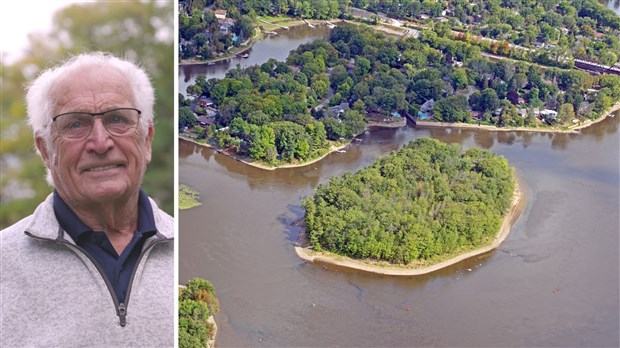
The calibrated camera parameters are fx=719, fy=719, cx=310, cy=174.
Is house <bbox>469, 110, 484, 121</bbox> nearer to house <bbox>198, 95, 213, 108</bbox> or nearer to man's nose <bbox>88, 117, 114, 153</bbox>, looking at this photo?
house <bbox>198, 95, 213, 108</bbox>

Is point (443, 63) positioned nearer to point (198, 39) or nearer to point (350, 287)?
point (198, 39)

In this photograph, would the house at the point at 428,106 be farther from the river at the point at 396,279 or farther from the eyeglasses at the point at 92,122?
the eyeglasses at the point at 92,122

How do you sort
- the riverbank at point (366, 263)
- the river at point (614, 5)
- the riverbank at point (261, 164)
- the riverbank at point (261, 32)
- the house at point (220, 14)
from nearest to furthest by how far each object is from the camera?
1. the riverbank at point (366, 263)
2. the riverbank at point (261, 164)
3. the riverbank at point (261, 32)
4. the house at point (220, 14)
5. the river at point (614, 5)

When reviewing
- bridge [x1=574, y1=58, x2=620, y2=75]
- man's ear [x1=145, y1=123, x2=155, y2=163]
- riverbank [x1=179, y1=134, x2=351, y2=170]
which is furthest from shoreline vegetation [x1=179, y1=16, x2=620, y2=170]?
man's ear [x1=145, y1=123, x2=155, y2=163]

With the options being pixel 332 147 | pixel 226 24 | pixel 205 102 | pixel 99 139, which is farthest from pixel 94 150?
pixel 226 24

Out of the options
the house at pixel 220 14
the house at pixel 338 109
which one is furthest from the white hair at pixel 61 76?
A: the house at pixel 220 14

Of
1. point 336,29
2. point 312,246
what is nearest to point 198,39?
point 336,29

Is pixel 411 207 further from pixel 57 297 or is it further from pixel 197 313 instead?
pixel 57 297
